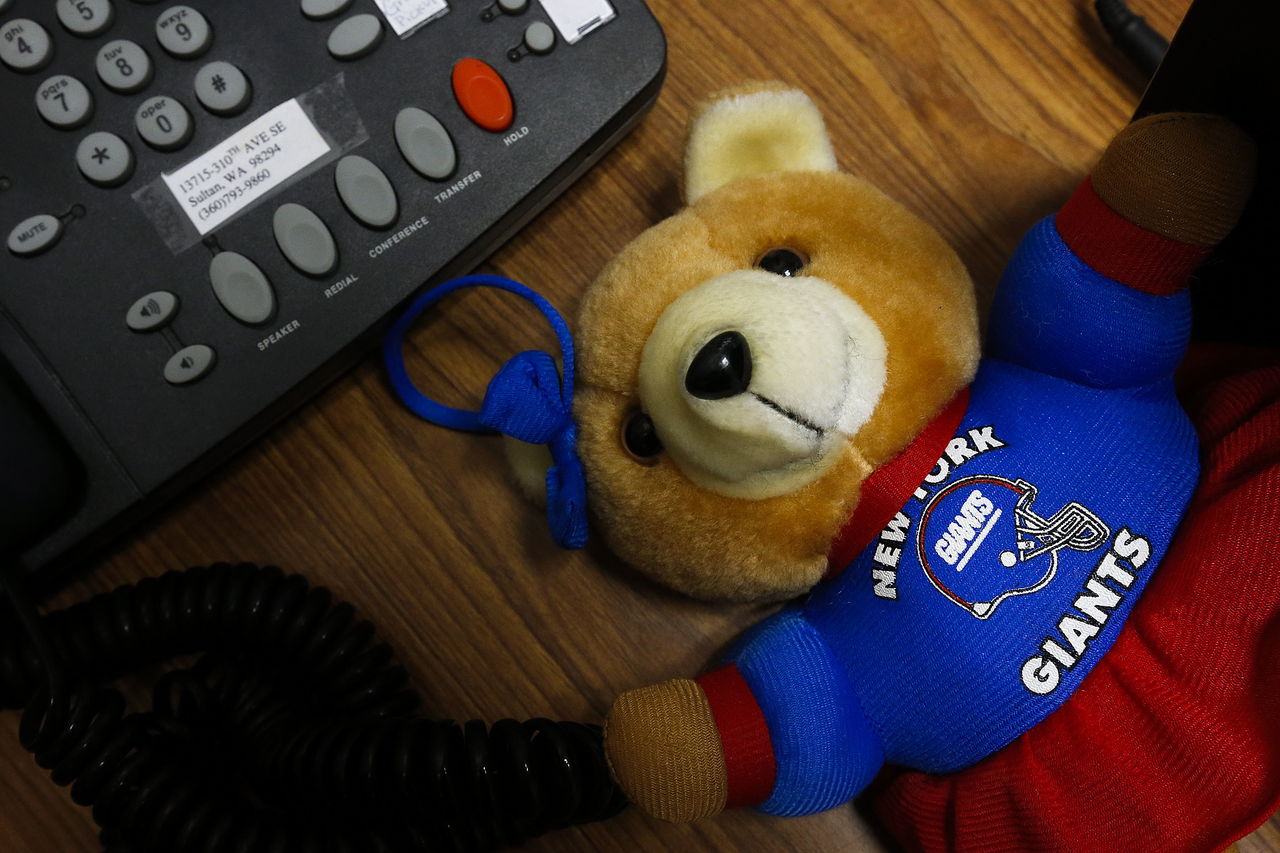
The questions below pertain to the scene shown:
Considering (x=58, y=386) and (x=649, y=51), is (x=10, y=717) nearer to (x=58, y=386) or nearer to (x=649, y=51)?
(x=58, y=386)

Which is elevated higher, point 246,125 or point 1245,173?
point 246,125

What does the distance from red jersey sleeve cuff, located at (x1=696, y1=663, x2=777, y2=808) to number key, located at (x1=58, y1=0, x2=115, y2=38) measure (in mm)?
368

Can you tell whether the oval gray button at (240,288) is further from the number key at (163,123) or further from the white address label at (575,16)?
the white address label at (575,16)

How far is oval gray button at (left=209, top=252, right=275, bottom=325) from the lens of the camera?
0.38 metres

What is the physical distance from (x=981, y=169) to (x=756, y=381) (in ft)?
0.74

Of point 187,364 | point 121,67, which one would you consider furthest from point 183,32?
point 187,364

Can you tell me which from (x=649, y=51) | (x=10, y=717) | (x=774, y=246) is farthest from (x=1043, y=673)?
(x=10, y=717)

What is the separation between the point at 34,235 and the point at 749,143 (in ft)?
0.96

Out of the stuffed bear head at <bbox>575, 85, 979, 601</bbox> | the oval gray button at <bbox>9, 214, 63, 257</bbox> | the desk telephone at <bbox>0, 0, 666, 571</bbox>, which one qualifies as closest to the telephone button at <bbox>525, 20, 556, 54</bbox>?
the desk telephone at <bbox>0, 0, 666, 571</bbox>

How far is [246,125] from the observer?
1.27ft

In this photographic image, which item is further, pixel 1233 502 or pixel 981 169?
pixel 981 169

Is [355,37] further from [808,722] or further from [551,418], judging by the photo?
[808,722]

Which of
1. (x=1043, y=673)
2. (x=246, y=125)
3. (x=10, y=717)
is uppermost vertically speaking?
(x=246, y=125)

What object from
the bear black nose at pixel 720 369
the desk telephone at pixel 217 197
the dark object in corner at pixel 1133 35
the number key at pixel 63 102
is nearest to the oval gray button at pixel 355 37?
the desk telephone at pixel 217 197
